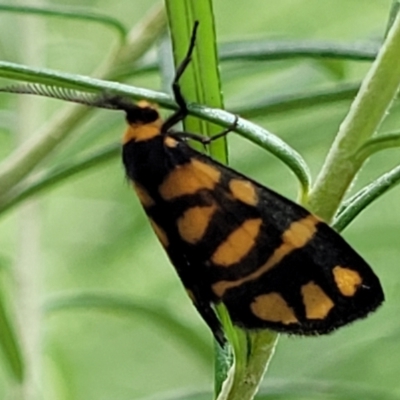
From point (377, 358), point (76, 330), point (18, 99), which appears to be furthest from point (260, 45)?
point (76, 330)

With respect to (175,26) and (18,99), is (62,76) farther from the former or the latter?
(18,99)

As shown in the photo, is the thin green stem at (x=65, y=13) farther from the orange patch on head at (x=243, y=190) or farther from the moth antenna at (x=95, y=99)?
the orange patch on head at (x=243, y=190)

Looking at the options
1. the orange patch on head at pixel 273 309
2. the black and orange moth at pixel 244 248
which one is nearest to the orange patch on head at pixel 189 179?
the black and orange moth at pixel 244 248

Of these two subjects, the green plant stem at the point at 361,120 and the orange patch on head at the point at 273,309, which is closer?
the green plant stem at the point at 361,120

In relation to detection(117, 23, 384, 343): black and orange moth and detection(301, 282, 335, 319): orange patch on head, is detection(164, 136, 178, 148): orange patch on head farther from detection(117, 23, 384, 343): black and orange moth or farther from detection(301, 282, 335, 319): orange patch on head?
detection(301, 282, 335, 319): orange patch on head

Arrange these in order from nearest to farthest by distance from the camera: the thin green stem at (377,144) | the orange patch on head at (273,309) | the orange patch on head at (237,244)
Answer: the thin green stem at (377,144), the orange patch on head at (273,309), the orange patch on head at (237,244)

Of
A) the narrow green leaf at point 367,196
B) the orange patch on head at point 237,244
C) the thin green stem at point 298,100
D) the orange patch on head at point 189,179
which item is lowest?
the orange patch on head at point 237,244

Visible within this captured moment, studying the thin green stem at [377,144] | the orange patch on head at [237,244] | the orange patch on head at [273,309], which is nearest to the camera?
the thin green stem at [377,144]

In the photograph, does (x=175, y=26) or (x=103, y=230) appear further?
(x=103, y=230)
